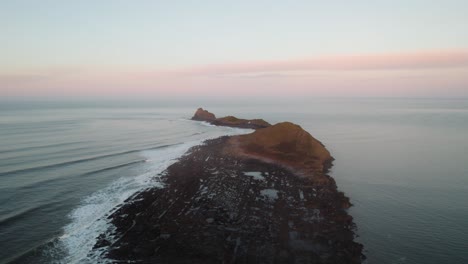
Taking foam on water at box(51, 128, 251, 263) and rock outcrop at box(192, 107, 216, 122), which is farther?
rock outcrop at box(192, 107, 216, 122)

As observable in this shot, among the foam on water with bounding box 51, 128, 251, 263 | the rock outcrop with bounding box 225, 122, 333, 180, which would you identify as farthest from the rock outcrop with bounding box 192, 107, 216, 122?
the foam on water with bounding box 51, 128, 251, 263

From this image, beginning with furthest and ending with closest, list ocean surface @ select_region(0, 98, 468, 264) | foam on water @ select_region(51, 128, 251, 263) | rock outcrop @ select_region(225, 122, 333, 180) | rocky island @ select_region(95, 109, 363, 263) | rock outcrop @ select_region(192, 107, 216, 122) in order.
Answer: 1. rock outcrop @ select_region(192, 107, 216, 122)
2. rock outcrop @ select_region(225, 122, 333, 180)
3. ocean surface @ select_region(0, 98, 468, 264)
4. foam on water @ select_region(51, 128, 251, 263)
5. rocky island @ select_region(95, 109, 363, 263)

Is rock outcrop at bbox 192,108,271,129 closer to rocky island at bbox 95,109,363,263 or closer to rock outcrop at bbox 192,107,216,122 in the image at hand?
rock outcrop at bbox 192,107,216,122

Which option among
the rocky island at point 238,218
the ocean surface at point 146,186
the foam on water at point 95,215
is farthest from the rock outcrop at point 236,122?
the foam on water at point 95,215

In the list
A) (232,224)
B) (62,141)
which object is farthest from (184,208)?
(62,141)

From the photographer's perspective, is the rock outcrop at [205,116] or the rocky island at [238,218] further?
the rock outcrop at [205,116]

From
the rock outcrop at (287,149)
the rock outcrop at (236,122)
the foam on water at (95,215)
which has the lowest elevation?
the foam on water at (95,215)

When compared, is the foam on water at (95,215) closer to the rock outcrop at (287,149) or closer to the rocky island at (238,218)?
the rocky island at (238,218)

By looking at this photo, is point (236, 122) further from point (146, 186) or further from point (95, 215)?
point (95, 215)
